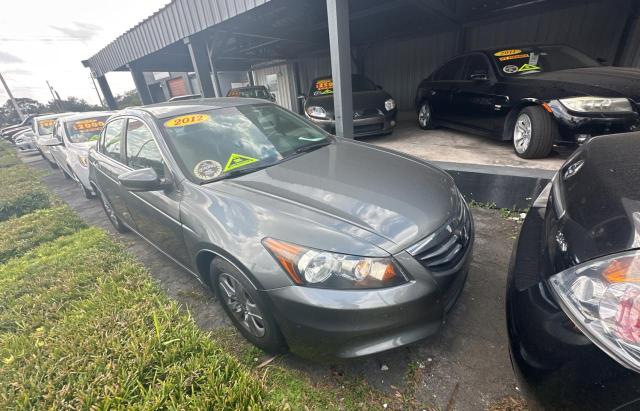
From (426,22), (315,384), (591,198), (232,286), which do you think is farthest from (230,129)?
(426,22)

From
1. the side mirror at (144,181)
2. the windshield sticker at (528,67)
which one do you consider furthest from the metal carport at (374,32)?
the side mirror at (144,181)

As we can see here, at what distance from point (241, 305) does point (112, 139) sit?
8.54 feet

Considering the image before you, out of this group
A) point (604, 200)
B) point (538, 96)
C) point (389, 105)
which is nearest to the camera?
point (604, 200)

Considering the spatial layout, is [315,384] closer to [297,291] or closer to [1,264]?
[297,291]

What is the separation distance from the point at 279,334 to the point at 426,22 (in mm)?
9777

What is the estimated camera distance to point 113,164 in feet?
9.96

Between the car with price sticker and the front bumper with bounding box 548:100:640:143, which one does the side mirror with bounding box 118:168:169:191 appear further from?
the front bumper with bounding box 548:100:640:143

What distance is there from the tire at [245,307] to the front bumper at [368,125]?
13.8ft

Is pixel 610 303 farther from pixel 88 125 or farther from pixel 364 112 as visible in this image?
pixel 88 125

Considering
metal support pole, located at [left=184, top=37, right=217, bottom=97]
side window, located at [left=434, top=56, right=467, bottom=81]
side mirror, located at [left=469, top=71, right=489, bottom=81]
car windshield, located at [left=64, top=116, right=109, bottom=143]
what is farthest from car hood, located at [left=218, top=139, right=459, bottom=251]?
metal support pole, located at [left=184, top=37, right=217, bottom=97]

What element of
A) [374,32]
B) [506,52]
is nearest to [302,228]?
[506,52]

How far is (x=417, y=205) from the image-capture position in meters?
1.66

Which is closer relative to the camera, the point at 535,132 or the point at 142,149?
the point at 142,149

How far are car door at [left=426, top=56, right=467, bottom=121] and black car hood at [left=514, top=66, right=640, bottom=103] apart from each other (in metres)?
1.56
